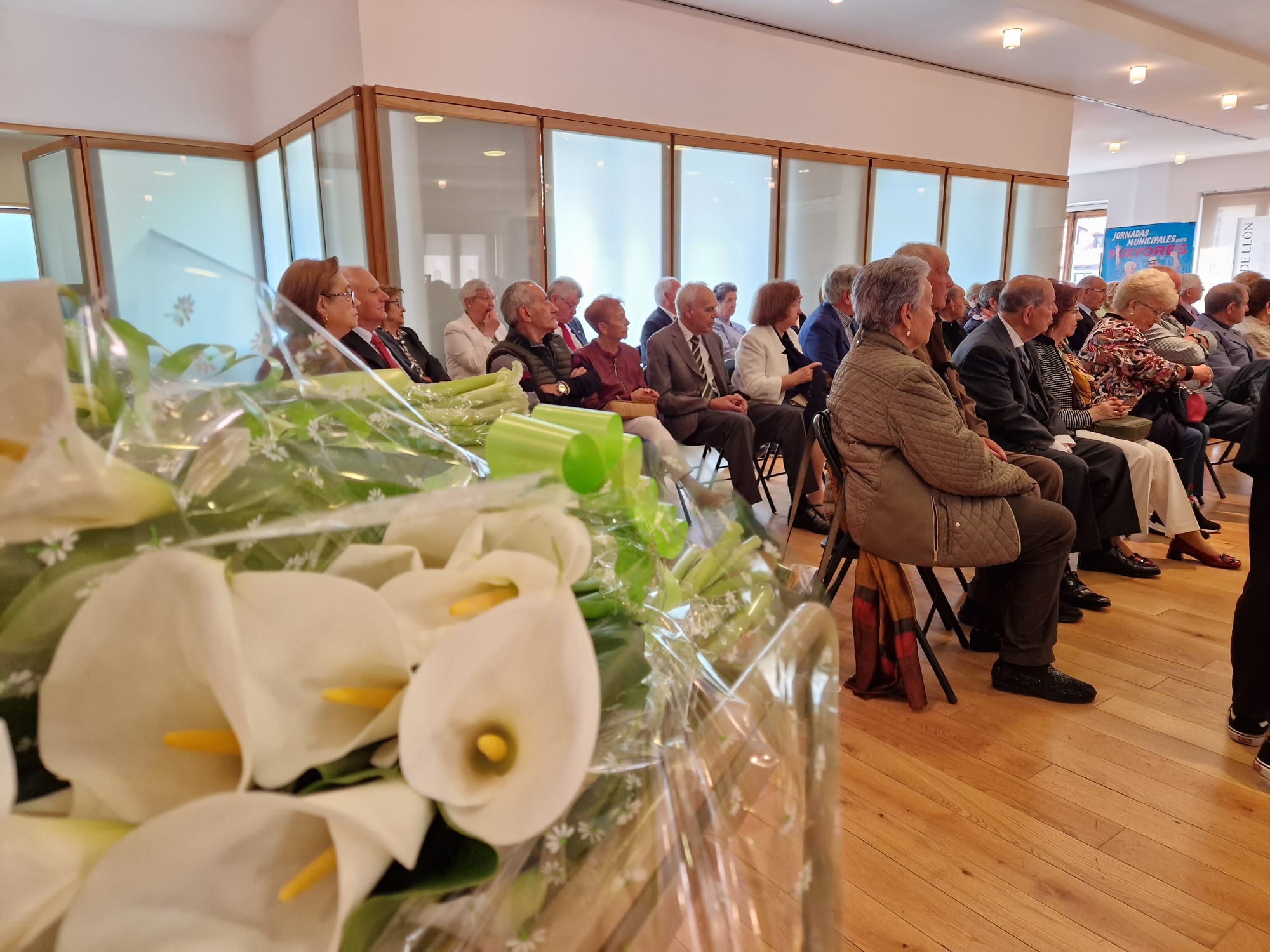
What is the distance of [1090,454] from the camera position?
3678 millimetres

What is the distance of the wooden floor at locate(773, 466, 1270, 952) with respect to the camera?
1.72 meters

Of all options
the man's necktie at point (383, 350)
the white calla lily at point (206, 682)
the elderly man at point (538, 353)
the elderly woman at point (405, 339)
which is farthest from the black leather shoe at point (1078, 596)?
the white calla lily at point (206, 682)

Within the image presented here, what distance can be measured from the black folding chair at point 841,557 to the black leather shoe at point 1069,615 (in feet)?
2.04

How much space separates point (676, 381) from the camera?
15.2ft

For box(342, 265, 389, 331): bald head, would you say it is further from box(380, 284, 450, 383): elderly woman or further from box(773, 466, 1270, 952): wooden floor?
box(773, 466, 1270, 952): wooden floor

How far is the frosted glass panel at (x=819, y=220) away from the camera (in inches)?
284

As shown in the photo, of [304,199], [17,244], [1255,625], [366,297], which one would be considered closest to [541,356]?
[366,297]

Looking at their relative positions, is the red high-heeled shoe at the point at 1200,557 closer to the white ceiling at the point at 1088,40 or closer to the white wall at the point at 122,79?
the white ceiling at the point at 1088,40

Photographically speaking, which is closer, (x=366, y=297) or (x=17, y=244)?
(x=366, y=297)

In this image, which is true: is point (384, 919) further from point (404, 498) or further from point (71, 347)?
point (71, 347)

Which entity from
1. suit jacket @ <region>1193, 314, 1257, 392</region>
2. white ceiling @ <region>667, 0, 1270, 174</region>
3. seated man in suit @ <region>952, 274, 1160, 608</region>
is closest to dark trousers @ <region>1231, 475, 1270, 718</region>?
seated man in suit @ <region>952, 274, 1160, 608</region>

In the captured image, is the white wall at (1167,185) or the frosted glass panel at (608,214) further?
→ the white wall at (1167,185)

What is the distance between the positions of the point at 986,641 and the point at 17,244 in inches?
321

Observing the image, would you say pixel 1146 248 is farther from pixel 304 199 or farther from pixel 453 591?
pixel 453 591
